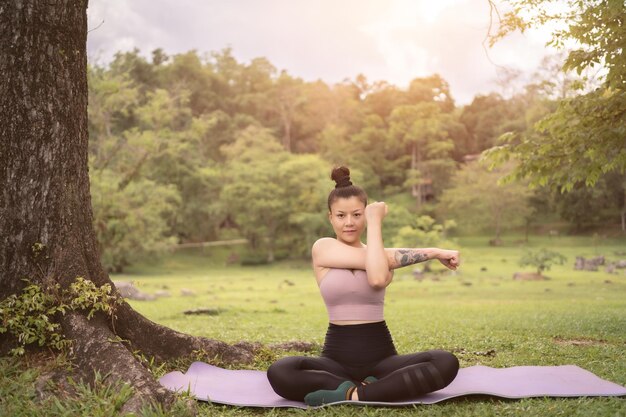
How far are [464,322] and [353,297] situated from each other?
6.51 m

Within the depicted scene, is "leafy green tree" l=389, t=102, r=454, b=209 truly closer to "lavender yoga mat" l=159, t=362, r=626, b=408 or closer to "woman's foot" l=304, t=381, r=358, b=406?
"lavender yoga mat" l=159, t=362, r=626, b=408

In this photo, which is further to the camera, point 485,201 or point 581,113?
point 485,201

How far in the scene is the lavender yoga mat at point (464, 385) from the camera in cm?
456

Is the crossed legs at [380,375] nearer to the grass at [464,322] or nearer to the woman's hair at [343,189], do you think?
the grass at [464,322]

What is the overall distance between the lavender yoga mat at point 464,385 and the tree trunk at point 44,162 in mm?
723

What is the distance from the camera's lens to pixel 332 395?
4391 mm

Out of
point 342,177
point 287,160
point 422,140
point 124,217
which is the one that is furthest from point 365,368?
point 422,140

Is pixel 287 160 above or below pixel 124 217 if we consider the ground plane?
above

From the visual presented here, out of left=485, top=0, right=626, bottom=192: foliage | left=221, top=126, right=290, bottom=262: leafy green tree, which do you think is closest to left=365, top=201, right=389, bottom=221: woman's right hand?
left=485, top=0, right=626, bottom=192: foliage

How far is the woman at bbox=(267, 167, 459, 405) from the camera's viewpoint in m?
4.41

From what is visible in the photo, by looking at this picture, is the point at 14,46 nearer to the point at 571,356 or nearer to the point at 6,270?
the point at 6,270

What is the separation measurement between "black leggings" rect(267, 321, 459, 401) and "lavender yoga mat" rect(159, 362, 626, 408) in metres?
0.09

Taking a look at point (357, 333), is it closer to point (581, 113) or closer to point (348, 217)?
point (348, 217)

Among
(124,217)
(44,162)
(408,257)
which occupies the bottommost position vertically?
(408,257)
